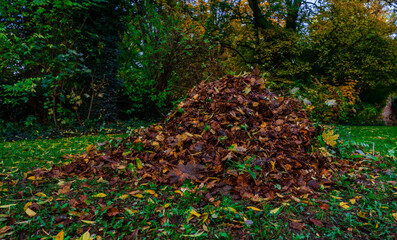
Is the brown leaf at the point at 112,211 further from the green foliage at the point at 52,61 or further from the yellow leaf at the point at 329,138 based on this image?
the green foliage at the point at 52,61

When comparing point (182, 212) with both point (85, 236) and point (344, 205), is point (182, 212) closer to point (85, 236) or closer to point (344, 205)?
point (85, 236)

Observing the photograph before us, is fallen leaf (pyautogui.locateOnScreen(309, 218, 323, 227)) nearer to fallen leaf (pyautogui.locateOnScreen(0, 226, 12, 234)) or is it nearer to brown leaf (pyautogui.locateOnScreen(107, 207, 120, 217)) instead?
brown leaf (pyautogui.locateOnScreen(107, 207, 120, 217))

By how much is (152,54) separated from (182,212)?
6435 mm

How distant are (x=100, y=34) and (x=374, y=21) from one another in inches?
460

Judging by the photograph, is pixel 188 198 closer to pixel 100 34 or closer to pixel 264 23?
pixel 100 34

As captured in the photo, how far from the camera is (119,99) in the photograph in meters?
8.55

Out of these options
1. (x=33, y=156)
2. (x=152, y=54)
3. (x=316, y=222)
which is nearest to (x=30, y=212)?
(x=316, y=222)

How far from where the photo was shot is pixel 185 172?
238 cm

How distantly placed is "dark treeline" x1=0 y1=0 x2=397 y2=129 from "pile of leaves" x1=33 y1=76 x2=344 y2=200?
3.07 ft

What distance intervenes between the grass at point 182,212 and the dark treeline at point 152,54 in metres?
2.13

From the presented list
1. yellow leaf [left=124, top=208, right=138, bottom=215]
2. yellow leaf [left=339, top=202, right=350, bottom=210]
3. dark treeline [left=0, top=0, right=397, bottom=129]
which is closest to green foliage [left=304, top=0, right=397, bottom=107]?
dark treeline [left=0, top=0, right=397, bottom=129]

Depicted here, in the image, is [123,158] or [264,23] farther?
[264,23]

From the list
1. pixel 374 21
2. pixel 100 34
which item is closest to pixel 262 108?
pixel 100 34

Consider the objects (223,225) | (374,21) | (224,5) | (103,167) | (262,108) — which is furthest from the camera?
(374,21)
